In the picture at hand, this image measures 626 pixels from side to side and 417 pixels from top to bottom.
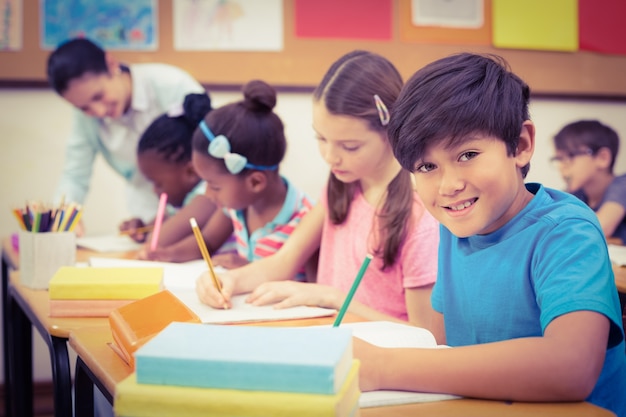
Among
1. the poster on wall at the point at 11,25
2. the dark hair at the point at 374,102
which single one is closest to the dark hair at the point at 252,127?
the dark hair at the point at 374,102

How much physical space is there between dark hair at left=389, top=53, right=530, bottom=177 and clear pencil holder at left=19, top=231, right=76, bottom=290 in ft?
3.02

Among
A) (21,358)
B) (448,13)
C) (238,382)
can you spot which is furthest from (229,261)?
(448,13)

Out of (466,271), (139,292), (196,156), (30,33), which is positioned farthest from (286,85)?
(466,271)

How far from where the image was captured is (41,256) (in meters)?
1.65

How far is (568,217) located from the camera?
0.98 metres

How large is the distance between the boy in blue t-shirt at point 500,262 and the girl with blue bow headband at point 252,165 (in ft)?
2.62

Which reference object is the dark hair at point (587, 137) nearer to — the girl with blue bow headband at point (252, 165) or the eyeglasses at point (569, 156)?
the eyeglasses at point (569, 156)

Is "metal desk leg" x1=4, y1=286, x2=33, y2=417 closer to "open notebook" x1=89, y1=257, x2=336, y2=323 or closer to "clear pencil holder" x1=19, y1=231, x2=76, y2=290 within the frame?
"clear pencil holder" x1=19, y1=231, x2=76, y2=290

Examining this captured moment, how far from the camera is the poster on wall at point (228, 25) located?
3062 mm

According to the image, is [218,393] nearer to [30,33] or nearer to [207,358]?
[207,358]

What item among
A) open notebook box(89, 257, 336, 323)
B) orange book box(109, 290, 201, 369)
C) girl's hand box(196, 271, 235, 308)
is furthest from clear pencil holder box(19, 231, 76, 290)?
orange book box(109, 290, 201, 369)

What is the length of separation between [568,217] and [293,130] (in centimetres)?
231

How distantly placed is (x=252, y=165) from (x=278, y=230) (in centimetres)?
18

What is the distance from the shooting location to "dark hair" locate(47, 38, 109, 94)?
8.49 feet
